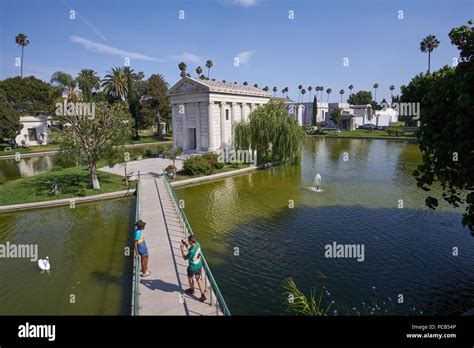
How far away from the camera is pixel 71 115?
2253 centimetres

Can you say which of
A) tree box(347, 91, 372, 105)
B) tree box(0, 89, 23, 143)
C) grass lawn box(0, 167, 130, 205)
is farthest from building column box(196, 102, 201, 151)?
tree box(347, 91, 372, 105)

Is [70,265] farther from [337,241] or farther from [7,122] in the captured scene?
[7,122]

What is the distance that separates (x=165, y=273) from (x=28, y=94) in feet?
258

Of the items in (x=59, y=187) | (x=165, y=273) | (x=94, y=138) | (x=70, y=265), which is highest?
(x=94, y=138)

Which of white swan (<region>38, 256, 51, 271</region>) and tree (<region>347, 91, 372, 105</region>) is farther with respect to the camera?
tree (<region>347, 91, 372, 105</region>)

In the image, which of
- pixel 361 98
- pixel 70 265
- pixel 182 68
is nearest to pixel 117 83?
pixel 182 68

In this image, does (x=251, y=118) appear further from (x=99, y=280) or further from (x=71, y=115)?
(x=99, y=280)

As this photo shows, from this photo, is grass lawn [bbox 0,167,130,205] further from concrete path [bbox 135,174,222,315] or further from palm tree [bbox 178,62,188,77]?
palm tree [bbox 178,62,188,77]

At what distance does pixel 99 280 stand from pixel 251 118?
2532 cm

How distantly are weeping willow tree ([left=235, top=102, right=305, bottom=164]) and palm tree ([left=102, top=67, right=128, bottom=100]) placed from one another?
48.4 m

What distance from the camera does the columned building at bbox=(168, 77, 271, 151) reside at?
39.5 metres

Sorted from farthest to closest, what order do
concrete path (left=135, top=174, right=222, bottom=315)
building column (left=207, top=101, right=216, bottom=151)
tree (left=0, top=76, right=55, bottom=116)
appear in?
1. tree (left=0, top=76, right=55, bottom=116)
2. building column (left=207, top=101, right=216, bottom=151)
3. concrete path (left=135, top=174, right=222, bottom=315)

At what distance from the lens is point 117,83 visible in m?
70.4

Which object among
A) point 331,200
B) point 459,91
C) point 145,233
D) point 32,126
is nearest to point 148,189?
point 145,233
